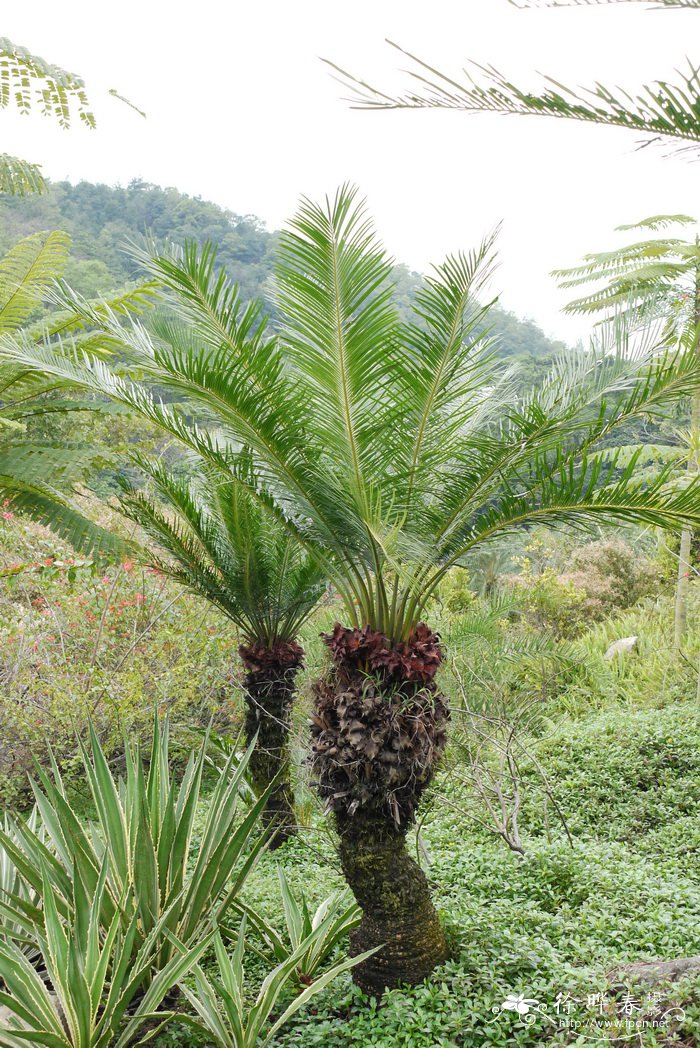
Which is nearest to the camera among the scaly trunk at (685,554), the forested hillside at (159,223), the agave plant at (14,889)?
the agave plant at (14,889)

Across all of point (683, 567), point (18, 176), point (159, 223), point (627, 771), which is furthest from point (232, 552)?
point (159, 223)

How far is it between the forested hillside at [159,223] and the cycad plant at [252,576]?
54.0ft

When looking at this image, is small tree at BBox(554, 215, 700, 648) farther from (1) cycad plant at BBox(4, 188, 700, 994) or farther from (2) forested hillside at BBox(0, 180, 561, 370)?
(2) forested hillside at BBox(0, 180, 561, 370)

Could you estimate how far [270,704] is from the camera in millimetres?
6980

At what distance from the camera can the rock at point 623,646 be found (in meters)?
11.3

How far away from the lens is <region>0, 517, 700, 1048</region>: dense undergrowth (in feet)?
11.9

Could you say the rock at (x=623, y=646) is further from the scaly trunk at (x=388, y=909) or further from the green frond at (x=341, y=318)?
the green frond at (x=341, y=318)

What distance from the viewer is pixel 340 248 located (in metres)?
3.60

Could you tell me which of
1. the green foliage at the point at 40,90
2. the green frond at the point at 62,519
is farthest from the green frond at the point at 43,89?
the green frond at the point at 62,519

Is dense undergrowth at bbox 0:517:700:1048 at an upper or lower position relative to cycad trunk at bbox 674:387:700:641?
lower

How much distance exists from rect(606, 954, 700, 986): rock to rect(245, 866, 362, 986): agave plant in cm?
132

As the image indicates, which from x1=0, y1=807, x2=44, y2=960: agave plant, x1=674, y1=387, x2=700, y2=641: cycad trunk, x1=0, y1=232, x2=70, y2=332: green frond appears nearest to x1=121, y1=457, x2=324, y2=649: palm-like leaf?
x1=0, y1=232, x2=70, y2=332: green frond

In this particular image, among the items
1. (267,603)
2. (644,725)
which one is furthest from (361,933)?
(644,725)

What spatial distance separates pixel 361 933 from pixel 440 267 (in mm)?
3387
